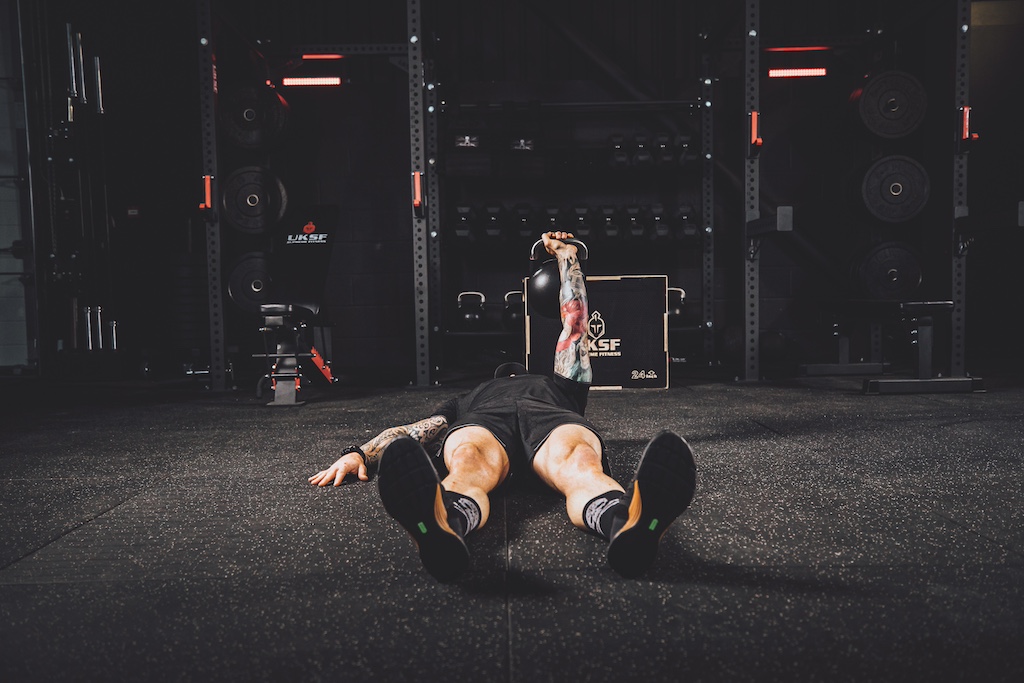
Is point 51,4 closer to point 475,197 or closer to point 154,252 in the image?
point 154,252

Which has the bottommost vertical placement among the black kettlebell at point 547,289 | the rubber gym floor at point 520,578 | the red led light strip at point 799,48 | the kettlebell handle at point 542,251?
the rubber gym floor at point 520,578

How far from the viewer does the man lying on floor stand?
1.19m

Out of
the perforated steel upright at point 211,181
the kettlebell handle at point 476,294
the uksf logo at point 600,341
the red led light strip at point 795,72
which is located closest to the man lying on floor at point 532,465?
the uksf logo at point 600,341

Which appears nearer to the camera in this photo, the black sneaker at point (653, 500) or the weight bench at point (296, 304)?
the black sneaker at point (653, 500)

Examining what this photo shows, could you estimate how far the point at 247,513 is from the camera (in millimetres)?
1809

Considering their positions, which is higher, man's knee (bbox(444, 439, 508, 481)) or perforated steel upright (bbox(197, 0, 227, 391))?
perforated steel upright (bbox(197, 0, 227, 391))

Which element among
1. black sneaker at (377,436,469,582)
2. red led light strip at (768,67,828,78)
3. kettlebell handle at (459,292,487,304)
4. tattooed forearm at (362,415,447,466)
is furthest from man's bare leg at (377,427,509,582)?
red led light strip at (768,67,828,78)

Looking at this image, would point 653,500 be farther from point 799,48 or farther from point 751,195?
point 799,48

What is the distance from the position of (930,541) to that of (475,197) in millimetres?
5264

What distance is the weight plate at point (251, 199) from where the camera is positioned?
5328 mm

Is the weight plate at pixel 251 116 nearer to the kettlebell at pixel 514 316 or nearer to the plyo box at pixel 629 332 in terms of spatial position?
the kettlebell at pixel 514 316

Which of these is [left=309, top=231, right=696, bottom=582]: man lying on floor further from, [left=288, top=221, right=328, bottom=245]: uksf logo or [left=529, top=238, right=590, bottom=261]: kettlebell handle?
[left=288, top=221, right=328, bottom=245]: uksf logo

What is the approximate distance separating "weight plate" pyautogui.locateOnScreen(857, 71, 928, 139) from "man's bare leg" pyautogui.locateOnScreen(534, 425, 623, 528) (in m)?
4.88

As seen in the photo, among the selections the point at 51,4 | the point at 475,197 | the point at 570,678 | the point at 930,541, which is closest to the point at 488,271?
the point at 475,197
